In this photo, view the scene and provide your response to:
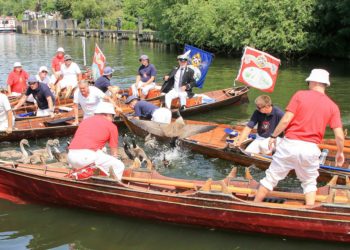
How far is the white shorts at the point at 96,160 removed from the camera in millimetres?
8172

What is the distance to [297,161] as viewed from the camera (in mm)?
7117

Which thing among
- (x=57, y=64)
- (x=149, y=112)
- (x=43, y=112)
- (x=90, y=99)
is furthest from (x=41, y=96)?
(x=57, y=64)

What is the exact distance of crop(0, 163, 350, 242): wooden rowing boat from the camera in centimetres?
758

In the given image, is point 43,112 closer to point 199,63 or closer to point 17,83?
point 17,83

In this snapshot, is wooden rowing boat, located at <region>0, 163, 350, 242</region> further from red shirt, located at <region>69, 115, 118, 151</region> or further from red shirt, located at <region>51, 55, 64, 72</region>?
red shirt, located at <region>51, 55, 64, 72</region>

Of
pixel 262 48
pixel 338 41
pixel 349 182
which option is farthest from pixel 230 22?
pixel 349 182

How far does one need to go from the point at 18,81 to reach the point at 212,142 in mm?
7983

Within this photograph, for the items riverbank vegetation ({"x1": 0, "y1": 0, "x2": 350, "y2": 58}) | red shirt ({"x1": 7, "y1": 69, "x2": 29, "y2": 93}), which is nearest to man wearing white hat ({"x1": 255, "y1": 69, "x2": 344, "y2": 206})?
red shirt ({"x1": 7, "y1": 69, "x2": 29, "y2": 93})

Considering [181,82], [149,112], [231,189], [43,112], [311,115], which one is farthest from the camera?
[181,82]

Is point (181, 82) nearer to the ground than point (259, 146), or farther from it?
farther from it

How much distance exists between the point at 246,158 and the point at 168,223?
314cm

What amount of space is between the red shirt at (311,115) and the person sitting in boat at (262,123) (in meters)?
2.63

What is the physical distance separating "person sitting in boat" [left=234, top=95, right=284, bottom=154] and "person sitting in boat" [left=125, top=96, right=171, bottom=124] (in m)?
2.75

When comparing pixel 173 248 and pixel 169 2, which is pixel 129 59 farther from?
pixel 173 248
